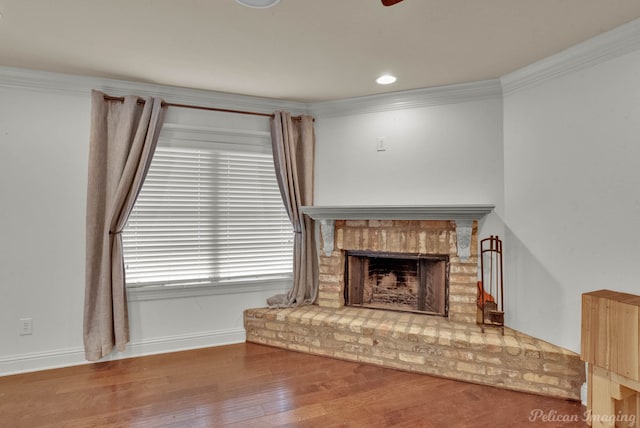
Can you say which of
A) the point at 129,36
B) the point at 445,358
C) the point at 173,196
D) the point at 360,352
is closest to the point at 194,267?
the point at 173,196

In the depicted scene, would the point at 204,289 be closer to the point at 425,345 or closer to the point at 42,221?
the point at 42,221

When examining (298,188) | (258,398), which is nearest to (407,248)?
(298,188)

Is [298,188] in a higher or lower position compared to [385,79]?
lower

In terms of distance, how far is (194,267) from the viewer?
10.6 ft

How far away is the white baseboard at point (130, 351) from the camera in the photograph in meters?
2.69

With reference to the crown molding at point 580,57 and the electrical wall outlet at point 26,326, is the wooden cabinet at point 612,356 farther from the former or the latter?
the electrical wall outlet at point 26,326

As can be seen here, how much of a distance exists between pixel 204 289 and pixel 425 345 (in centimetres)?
204

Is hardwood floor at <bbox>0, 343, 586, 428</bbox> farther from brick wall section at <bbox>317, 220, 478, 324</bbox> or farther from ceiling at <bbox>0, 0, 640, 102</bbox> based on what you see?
ceiling at <bbox>0, 0, 640, 102</bbox>

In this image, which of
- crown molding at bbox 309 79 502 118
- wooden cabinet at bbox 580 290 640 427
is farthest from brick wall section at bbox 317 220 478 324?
crown molding at bbox 309 79 502 118

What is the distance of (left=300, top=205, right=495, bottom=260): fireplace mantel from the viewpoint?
2.76m

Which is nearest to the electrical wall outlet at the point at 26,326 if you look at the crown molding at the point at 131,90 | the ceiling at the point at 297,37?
the crown molding at the point at 131,90

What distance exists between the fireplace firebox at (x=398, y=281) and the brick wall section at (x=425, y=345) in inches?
5.5

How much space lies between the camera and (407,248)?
316 centimetres

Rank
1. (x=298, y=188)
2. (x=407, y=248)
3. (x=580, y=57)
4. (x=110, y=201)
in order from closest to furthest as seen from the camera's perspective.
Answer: (x=580, y=57)
(x=110, y=201)
(x=407, y=248)
(x=298, y=188)
